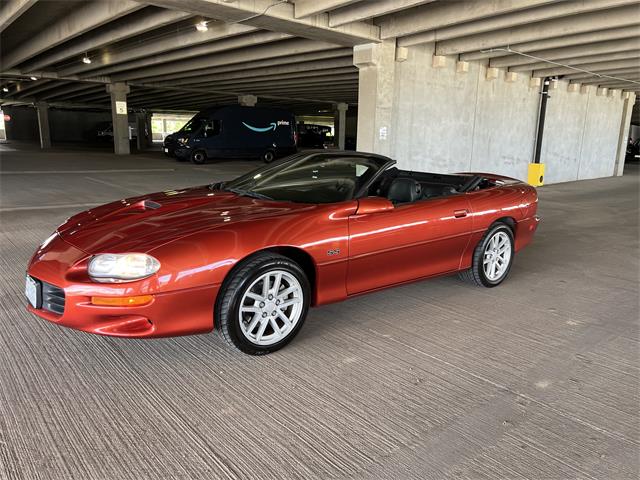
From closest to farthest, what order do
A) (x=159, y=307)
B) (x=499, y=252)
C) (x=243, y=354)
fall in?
→ (x=159, y=307)
(x=243, y=354)
(x=499, y=252)

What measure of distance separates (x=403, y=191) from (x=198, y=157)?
1831 centimetres

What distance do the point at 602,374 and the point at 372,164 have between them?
2.17 meters

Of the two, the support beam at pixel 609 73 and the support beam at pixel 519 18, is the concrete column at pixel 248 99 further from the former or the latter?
the support beam at pixel 519 18

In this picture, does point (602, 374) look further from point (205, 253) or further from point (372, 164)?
point (205, 253)

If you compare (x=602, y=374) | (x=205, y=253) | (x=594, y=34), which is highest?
(x=594, y=34)

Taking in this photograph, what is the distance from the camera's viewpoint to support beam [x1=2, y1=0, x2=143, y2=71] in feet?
32.0

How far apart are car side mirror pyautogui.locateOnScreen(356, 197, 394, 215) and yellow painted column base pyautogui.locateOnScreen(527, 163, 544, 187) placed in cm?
1261

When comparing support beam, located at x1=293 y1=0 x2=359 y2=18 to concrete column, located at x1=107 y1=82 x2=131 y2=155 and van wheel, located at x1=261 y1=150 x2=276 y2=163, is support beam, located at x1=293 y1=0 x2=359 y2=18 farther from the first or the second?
concrete column, located at x1=107 y1=82 x2=131 y2=155

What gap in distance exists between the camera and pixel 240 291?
8.97ft

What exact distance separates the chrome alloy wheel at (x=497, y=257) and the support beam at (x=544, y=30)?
637 cm

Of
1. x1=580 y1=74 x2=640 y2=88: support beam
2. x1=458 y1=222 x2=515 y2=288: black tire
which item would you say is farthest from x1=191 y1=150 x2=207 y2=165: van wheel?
x1=458 y1=222 x2=515 y2=288: black tire

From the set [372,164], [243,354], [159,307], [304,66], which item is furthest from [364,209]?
[304,66]

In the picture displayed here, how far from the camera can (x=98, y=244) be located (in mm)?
2760

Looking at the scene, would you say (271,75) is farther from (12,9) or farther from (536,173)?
(536,173)
